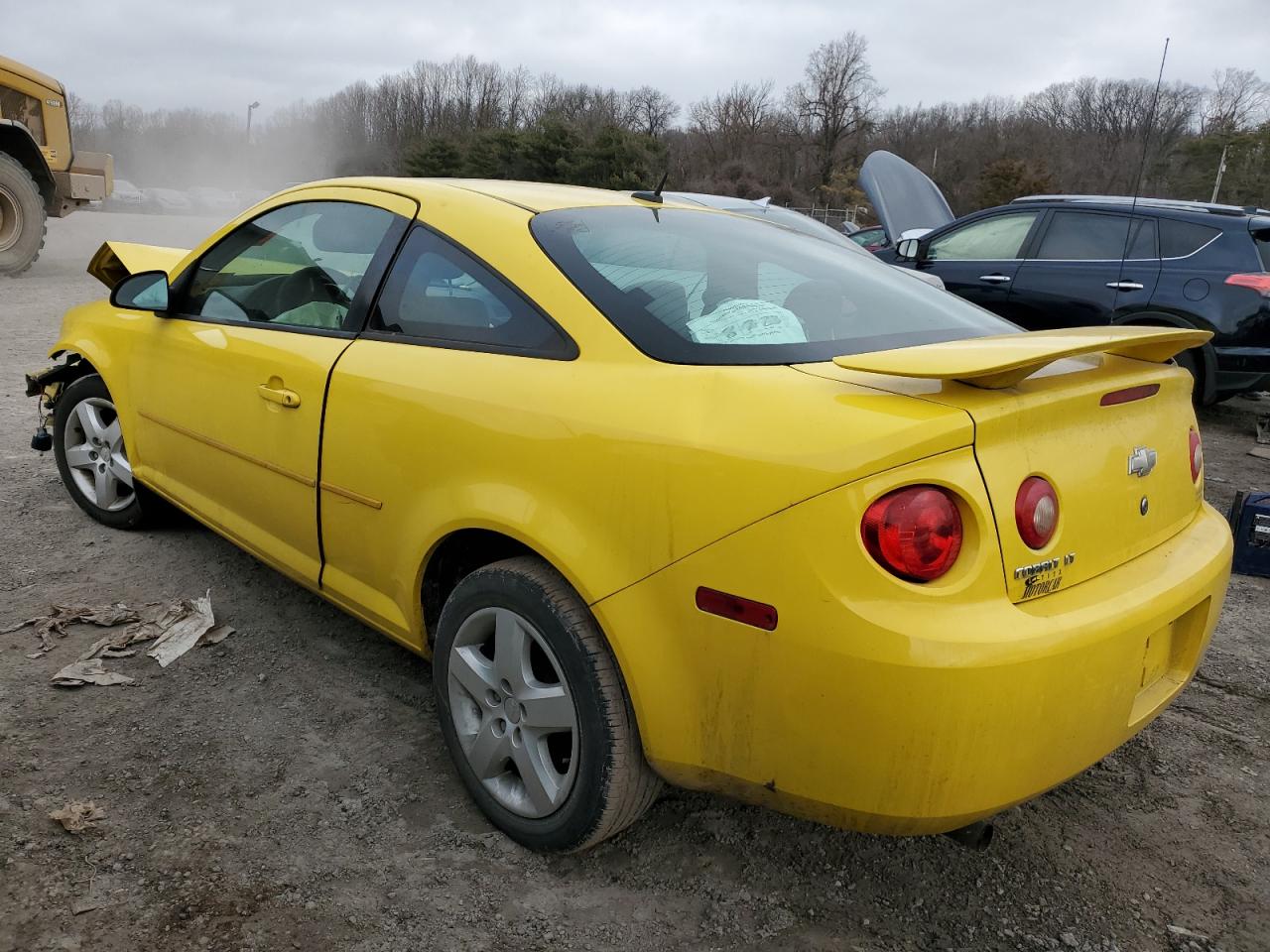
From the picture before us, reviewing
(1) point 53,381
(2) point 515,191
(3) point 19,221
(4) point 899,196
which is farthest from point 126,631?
(3) point 19,221

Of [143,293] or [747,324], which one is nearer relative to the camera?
[747,324]

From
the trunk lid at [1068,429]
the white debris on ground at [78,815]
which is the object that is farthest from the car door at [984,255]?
the white debris on ground at [78,815]

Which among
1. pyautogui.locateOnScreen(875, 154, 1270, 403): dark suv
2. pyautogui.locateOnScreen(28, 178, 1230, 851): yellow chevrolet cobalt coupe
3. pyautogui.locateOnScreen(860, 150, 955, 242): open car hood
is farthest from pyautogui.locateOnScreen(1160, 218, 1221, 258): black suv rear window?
pyautogui.locateOnScreen(28, 178, 1230, 851): yellow chevrolet cobalt coupe

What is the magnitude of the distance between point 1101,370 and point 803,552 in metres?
0.86

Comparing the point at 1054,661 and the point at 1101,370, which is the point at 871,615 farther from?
the point at 1101,370

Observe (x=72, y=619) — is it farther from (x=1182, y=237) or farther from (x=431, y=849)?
(x=1182, y=237)

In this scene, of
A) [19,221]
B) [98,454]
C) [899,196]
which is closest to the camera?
[98,454]

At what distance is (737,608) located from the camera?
5.30 feet

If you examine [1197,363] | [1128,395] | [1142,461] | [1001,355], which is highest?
[1001,355]

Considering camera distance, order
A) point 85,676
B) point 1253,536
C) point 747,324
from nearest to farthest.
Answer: point 747,324 → point 85,676 → point 1253,536

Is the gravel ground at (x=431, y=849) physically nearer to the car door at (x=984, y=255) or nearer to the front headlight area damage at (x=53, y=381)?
the front headlight area damage at (x=53, y=381)

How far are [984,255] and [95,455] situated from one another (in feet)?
20.9

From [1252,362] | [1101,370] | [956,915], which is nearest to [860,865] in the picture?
[956,915]

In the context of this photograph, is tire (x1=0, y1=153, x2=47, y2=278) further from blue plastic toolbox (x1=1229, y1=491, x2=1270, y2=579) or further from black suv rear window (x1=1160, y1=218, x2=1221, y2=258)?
blue plastic toolbox (x1=1229, y1=491, x2=1270, y2=579)
